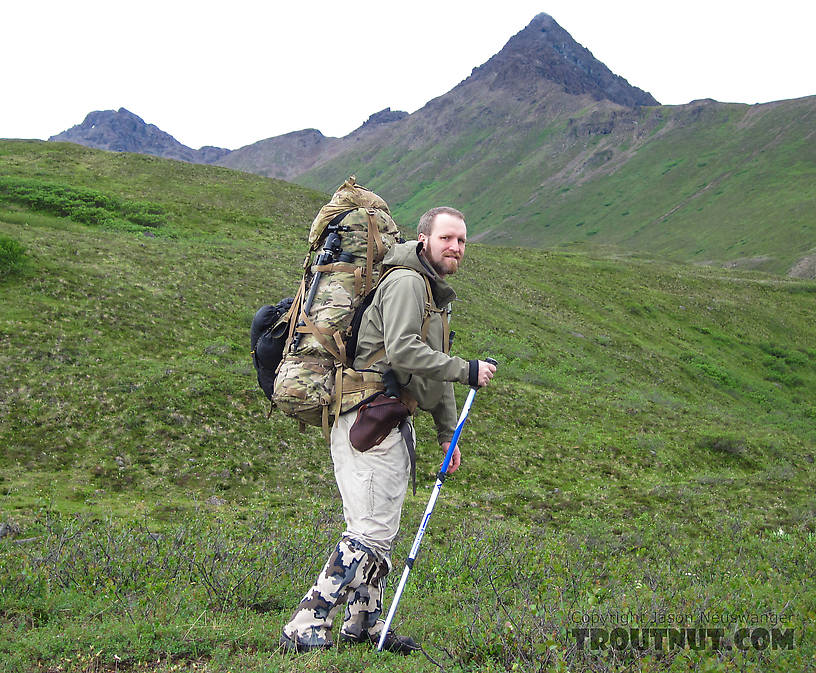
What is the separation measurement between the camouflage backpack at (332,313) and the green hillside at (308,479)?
2052 mm

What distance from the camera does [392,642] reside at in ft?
16.2

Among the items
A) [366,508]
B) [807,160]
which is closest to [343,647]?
[366,508]

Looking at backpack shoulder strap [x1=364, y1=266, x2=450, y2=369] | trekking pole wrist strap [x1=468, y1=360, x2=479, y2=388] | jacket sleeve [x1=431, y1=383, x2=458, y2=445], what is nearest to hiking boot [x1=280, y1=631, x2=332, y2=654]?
jacket sleeve [x1=431, y1=383, x2=458, y2=445]

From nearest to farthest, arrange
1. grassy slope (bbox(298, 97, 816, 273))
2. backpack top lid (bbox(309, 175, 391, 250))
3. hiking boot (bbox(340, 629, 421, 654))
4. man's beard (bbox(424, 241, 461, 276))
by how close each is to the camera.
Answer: hiking boot (bbox(340, 629, 421, 654))
man's beard (bbox(424, 241, 461, 276))
backpack top lid (bbox(309, 175, 391, 250))
grassy slope (bbox(298, 97, 816, 273))

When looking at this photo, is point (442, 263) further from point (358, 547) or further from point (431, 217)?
point (358, 547)

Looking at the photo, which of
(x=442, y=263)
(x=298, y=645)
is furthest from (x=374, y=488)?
(x=442, y=263)

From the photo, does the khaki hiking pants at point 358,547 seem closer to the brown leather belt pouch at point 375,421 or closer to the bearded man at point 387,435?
the bearded man at point 387,435

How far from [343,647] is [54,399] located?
1215cm

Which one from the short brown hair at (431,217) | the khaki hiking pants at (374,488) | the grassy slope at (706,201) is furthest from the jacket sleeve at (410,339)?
the grassy slope at (706,201)

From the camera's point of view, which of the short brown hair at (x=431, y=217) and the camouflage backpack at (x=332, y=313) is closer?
the camouflage backpack at (x=332, y=313)

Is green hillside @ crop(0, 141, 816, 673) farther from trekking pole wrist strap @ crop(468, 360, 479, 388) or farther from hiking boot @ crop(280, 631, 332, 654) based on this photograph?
trekking pole wrist strap @ crop(468, 360, 479, 388)

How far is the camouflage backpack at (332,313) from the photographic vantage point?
4957 mm

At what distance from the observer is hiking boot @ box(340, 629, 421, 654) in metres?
4.91

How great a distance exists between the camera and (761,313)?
4669cm
